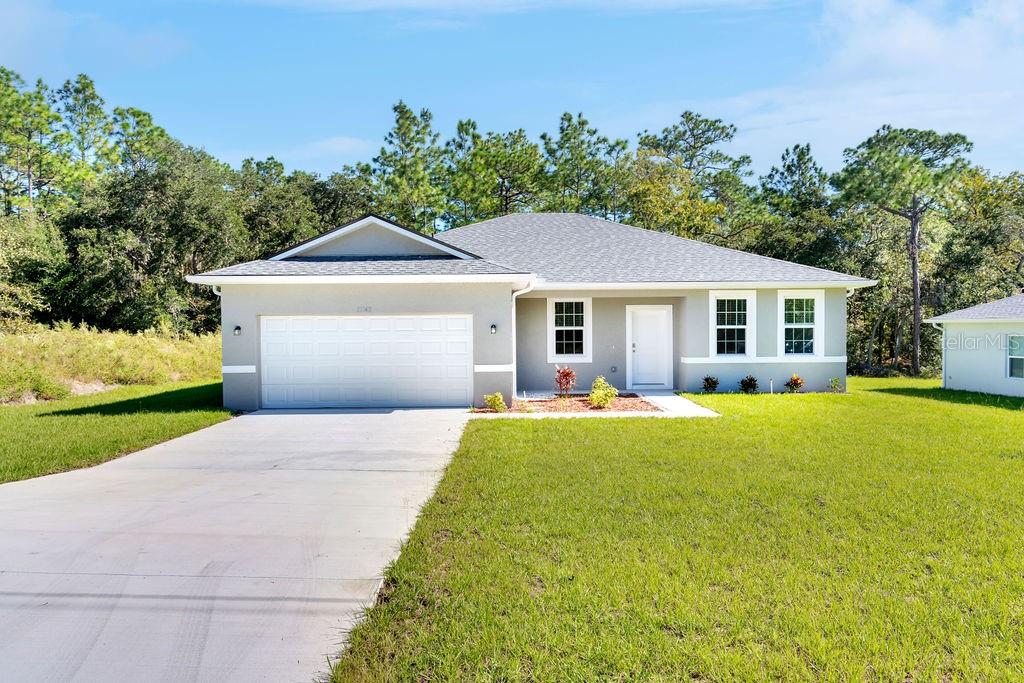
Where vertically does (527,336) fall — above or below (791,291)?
below

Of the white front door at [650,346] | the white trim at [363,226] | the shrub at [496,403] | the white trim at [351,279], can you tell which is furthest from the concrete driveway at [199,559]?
the white front door at [650,346]

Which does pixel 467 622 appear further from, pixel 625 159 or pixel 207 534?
pixel 625 159

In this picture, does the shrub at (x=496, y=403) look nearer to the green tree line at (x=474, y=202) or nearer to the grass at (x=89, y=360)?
the grass at (x=89, y=360)

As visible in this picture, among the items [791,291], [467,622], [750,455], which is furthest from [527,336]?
[467,622]

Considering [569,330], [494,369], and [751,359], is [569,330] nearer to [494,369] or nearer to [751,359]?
[494,369]

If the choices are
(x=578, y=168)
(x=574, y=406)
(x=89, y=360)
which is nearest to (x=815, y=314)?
(x=574, y=406)

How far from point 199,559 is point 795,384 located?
14.3 meters

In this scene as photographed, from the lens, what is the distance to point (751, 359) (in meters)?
15.2

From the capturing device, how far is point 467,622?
3637 mm

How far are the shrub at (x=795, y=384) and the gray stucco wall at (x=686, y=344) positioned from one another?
13cm

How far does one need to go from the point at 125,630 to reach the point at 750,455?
723 centimetres

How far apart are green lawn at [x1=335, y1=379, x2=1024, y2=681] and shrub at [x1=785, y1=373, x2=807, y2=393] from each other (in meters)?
6.66

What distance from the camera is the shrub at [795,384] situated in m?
15.1

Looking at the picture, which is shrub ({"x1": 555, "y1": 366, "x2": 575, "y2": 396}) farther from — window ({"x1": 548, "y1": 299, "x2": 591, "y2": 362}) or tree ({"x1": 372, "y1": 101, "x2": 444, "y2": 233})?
tree ({"x1": 372, "y1": 101, "x2": 444, "y2": 233})
